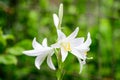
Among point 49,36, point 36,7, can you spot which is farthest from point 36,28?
point 36,7

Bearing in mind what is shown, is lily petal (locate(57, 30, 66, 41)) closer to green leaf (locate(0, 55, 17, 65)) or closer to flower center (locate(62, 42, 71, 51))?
flower center (locate(62, 42, 71, 51))

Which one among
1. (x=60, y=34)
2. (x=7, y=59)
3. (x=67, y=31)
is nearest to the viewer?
(x=60, y=34)

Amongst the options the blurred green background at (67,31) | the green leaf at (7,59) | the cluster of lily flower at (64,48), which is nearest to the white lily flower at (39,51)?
the cluster of lily flower at (64,48)

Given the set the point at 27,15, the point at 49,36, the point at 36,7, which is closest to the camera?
the point at 49,36

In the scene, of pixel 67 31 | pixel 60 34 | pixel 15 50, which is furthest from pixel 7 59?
pixel 60 34

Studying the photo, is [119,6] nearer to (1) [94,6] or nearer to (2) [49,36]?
(1) [94,6]

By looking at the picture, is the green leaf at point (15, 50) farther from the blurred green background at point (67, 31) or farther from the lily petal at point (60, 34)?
the lily petal at point (60, 34)

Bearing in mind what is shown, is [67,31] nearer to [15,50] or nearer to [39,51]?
[15,50]

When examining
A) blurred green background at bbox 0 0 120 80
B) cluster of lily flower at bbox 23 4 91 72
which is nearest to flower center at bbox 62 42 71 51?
cluster of lily flower at bbox 23 4 91 72
